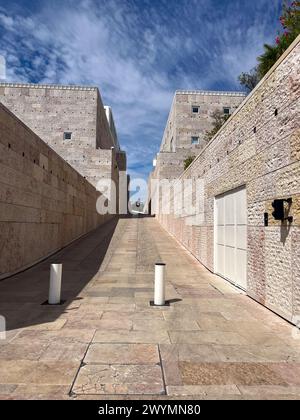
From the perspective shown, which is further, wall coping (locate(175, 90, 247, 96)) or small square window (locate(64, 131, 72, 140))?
wall coping (locate(175, 90, 247, 96))

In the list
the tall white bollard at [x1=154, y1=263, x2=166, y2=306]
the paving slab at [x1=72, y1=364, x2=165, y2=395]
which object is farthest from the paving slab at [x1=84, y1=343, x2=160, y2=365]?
the tall white bollard at [x1=154, y1=263, x2=166, y2=306]

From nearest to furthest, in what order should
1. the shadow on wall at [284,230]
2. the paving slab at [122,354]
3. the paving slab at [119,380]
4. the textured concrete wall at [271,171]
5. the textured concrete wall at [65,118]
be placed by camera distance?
the paving slab at [119,380], the paving slab at [122,354], the textured concrete wall at [271,171], the shadow on wall at [284,230], the textured concrete wall at [65,118]

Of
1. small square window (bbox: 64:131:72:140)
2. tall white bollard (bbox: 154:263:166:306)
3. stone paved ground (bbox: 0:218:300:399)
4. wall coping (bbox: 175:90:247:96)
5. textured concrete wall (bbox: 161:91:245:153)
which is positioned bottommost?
stone paved ground (bbox: 0:218:300:399)

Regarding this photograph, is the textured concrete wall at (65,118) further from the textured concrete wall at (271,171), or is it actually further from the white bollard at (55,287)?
the white bollard at (55,287)

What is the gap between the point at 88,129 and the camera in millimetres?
31719

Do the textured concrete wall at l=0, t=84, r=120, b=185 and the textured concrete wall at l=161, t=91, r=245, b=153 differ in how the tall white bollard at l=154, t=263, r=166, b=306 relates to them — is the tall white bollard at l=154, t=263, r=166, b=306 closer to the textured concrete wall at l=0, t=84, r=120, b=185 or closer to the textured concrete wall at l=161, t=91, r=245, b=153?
the textured concrete wall at l=0, t=84, r=120, b=185

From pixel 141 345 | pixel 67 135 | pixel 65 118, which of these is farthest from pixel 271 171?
pixel 65 118

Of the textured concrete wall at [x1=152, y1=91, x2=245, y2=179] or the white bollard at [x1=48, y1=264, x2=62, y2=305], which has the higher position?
the textured concrete wall at [x1=152, y1=91, x2=245, y2=179]

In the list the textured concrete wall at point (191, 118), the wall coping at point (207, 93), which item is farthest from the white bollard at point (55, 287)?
the wall coping at point (207, 93)

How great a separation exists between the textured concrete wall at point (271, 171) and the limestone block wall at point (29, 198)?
632 centimetres

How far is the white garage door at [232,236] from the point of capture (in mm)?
8094

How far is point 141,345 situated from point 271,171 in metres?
4.30

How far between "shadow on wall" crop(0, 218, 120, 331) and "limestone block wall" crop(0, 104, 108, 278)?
1.84ft

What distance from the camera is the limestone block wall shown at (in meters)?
8.73
